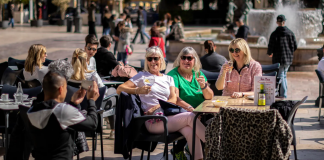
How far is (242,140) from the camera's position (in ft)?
13.5

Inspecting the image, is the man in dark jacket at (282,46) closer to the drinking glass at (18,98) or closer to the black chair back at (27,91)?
the black chair back at (27,91)

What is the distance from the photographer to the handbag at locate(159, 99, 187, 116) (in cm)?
504

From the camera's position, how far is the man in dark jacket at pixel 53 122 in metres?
3.67

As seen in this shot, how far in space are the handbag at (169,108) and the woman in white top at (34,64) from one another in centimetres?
216

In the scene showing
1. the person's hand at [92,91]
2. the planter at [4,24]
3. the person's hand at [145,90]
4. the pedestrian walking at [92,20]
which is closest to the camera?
the person's hand at [92,91]

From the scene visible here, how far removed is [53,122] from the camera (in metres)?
3.68

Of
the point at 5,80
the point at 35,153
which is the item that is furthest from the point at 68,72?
the point at 5,80

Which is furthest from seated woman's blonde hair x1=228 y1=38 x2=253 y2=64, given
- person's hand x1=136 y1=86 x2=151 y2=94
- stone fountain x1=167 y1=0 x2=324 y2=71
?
stone fountain x1=167 y1=0 x2=324 y2=71

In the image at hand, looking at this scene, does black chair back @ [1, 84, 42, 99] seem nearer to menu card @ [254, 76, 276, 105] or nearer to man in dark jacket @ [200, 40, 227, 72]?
menu card @ [254, 76, 276, 105]

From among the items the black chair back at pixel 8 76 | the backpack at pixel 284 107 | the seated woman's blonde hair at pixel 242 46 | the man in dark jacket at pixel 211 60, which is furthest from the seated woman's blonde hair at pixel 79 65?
the man in dark jacket at pixel 211 60

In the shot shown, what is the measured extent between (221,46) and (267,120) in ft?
35.4

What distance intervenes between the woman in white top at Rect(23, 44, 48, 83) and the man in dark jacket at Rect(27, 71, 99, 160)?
2.70m

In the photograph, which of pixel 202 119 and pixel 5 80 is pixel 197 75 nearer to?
pixel 202 119

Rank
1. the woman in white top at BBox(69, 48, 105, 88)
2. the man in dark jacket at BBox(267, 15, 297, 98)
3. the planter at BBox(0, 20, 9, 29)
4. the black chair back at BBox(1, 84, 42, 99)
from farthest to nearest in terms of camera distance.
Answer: the planter at BBox(0, 20, 9, 29)
the man in dark jacket at BBox(267, 15, 297, 98)
the woman in white top at BBox(69, 48, 105, 88)
the black chair back at BBox(1, 84, 42, 99)
